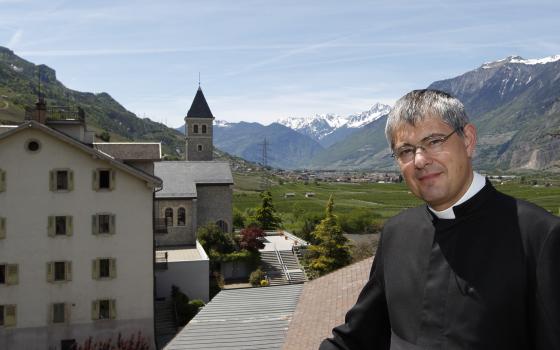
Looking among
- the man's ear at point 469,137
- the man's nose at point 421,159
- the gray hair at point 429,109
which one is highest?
the gray hair at point 429,109

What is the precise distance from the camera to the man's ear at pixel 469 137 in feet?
8.62

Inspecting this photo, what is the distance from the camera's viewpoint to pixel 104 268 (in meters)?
28.0

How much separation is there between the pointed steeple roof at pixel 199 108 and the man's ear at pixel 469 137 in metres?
63.1

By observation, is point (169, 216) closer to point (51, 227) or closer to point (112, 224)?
point (112, 224)

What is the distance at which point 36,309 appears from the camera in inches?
1062

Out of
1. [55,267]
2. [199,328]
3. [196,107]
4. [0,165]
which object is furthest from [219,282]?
[196,107]

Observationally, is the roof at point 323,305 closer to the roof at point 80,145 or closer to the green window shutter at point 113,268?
the roof at point 80,145

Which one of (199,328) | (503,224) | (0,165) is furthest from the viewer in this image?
(0,165)

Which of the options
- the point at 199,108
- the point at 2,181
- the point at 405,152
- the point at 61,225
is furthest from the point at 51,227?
the point at 199,108

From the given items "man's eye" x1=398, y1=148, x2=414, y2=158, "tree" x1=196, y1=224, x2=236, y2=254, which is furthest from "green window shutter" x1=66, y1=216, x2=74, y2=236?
"man's eye" x1=398, y1=148, x2=414, y2=158

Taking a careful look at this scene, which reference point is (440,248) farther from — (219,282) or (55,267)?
(219,282)

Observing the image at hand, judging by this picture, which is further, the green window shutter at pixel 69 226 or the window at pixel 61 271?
the green window shutter at pixel 69 226

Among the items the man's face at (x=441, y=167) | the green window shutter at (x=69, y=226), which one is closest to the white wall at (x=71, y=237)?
the green window shutter at (x=69, y=226)

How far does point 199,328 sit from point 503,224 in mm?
10946
